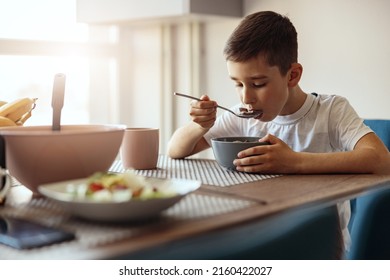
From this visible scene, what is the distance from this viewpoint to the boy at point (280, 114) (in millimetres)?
1198

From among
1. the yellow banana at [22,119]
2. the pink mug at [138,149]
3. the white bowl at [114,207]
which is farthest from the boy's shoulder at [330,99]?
the white bowl at [114,207]

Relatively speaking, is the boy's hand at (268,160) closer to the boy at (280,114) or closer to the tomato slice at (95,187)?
the boy at (280,114)

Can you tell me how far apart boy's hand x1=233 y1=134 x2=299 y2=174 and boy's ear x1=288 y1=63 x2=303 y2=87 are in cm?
37

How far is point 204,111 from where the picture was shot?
4.38 feet

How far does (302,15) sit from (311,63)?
0.73 feet

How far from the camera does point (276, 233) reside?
101 centimetres

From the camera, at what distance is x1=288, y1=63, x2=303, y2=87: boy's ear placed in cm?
146

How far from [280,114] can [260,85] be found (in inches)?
6.6

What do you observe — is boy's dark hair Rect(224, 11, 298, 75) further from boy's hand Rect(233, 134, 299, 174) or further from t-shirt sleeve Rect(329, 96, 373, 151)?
boy's hand Rect(233, 134, 299, 174)

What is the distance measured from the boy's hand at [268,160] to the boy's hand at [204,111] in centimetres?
22

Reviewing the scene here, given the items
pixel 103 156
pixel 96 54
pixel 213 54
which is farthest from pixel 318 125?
pixel 96 54

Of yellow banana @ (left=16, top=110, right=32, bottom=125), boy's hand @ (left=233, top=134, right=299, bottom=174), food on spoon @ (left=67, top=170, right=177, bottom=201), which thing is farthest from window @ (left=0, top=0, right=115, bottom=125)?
food on spoon @ (left=67, top=170, right=177, bottom=201)

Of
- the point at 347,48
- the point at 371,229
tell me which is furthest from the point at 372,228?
the point at 347,48

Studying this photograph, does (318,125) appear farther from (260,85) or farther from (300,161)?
(300,161)
